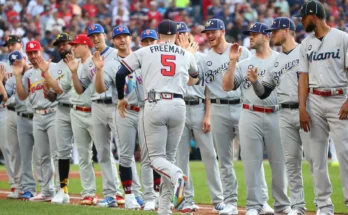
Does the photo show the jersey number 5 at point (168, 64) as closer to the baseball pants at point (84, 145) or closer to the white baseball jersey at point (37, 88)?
the baseball pants at point (84, 145)

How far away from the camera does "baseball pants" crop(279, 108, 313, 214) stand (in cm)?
962

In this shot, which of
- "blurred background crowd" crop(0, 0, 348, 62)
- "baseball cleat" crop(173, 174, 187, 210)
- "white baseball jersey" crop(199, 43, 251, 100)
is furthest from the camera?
"blurred background crowd" crop(0, 0, 348, 62)

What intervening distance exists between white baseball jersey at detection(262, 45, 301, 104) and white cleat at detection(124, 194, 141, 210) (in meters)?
2.60

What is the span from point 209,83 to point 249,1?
16414mm

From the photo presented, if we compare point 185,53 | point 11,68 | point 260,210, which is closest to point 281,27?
point 185,53

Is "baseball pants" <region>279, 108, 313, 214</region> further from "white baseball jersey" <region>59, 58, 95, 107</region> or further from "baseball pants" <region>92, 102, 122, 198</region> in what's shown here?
"white baseball jersey" <region>59, 58, 95, 107</region>

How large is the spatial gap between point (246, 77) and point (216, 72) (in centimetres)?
81

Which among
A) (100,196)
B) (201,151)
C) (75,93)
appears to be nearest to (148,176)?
(201,151)

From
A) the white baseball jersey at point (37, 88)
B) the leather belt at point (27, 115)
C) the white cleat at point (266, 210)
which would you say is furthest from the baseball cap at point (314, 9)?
the leather belt at point (27, 115)

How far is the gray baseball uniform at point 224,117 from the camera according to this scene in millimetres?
10719

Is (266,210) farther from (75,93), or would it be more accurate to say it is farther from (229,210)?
(75,93)

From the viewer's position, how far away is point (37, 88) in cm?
1258

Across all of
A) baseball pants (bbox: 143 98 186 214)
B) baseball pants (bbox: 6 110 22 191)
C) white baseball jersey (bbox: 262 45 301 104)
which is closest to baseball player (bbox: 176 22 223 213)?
white baseball jersey (bbox: 262 45 301 104)

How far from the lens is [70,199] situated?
12828mm
